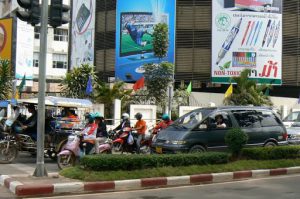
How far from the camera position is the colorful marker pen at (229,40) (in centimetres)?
4006

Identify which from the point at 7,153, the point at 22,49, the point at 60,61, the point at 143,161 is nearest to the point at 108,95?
the point at 7,153

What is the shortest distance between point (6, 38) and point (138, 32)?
11062 mm

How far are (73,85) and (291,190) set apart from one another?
73.8 feet

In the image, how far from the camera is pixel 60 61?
65.8 m

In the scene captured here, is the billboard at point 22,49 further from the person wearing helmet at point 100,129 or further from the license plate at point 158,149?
the license plate at point 158,149

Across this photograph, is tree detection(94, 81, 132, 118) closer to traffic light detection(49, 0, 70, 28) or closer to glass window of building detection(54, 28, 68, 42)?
traffic light detection(49, 0, 70, 28)

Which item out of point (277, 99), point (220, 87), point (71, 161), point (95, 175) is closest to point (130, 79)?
point (220, 87)

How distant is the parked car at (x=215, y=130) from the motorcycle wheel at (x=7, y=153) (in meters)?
4.10

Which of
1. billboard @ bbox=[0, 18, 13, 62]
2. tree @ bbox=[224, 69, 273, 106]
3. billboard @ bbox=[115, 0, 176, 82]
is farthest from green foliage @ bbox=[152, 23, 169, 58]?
billboard @ bbox=[0, 18, 13, 62]

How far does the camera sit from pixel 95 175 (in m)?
10.5

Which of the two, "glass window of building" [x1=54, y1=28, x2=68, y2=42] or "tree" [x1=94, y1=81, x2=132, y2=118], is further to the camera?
"glass window of building" [x1=54, y1=28, x2=68, y2=42]

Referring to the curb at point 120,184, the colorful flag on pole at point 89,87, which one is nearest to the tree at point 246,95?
the colorful flag on pole at point 89,87

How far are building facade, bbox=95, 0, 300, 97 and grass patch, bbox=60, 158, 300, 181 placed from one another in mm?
27140

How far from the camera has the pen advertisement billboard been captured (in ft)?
132
